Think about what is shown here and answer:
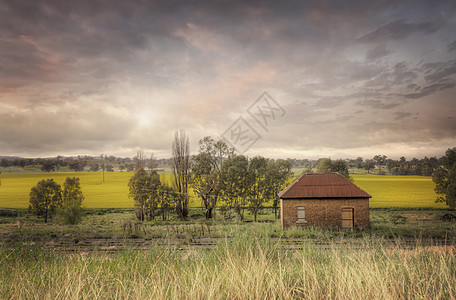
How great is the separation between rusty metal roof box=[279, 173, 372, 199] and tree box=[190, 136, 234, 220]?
453 inches

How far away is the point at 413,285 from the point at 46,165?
10258 centimetres

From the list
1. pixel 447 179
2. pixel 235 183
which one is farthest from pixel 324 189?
pixel 447 179

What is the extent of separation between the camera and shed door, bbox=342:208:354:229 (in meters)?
23.8

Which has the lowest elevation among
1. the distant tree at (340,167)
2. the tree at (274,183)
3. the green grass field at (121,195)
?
the green grass field at (121,195)

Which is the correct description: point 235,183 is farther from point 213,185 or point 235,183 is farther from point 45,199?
point 45,199

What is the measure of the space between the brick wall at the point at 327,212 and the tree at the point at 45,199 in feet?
113

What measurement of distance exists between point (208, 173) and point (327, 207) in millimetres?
16740

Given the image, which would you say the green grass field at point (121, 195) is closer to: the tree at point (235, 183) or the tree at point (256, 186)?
the tree at point (235, 183)

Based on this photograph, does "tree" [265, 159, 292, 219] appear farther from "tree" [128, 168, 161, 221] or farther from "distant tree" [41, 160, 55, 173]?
"distant tree" [41, 160, 55, 173]

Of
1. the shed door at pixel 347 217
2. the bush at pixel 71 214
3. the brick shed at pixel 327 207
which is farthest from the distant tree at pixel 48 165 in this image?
Answer: the shed door at pixel 347 217

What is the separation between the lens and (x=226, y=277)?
12.7ft

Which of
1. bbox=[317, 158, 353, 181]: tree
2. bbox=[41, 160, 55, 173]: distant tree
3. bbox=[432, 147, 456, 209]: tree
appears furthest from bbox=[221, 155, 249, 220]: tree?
bbox=[41, 160, 55, 173]: distant tree

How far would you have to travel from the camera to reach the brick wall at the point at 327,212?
23.8 meters

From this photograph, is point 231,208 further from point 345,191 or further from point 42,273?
point 42,273
